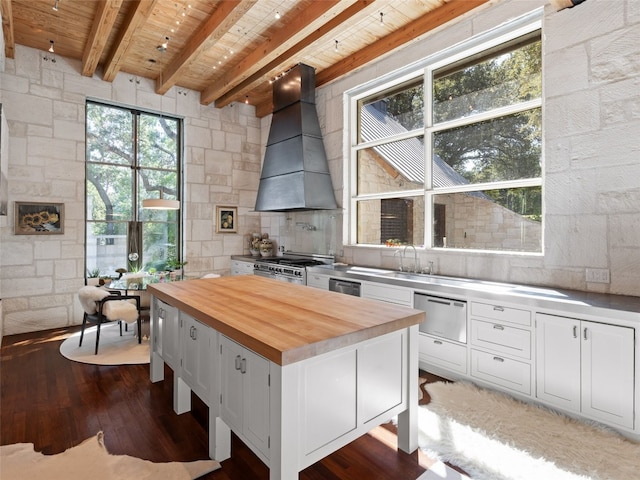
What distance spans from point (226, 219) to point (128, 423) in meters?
4.15

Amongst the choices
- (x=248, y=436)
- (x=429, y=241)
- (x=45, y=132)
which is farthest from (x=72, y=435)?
(x=45, y=132)

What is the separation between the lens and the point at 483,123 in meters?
3.50

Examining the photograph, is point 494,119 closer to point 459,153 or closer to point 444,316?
point 459,153

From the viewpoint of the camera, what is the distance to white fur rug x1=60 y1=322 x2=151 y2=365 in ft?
11.2

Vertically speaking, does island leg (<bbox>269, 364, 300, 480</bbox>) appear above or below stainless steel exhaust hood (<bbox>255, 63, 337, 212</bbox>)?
below

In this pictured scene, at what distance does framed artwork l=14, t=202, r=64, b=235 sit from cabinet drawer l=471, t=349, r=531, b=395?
5.15 metres

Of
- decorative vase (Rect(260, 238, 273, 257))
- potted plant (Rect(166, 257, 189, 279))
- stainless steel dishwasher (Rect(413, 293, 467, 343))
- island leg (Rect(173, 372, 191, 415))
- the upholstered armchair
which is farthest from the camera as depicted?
decorative vase (Rect(260, 238, 273, 257))

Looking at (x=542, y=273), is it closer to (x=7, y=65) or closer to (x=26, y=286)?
(x=26, y=286)

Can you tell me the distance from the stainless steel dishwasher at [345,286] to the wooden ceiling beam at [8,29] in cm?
416

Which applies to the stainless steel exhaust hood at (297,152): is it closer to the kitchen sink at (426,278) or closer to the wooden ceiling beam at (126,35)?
the kitchen sink at (426,278)

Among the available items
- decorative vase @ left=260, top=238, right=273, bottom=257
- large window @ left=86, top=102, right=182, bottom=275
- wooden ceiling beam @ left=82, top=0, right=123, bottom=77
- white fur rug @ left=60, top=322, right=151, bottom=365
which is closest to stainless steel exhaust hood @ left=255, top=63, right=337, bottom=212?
decorative vase @ left=260, top=238, right=273, bottom=257

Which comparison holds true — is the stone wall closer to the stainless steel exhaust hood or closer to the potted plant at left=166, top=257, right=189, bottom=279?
the potted plant at left=166, top=257, right=189, bottom=279

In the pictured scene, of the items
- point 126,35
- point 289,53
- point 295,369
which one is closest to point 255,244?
point 289,53

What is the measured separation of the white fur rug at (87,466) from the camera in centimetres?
180
